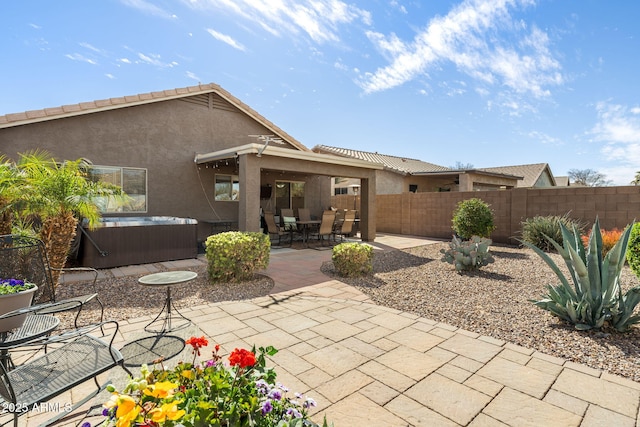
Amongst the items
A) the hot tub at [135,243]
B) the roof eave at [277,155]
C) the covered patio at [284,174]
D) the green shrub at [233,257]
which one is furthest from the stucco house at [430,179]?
the green shrub at [233,257]

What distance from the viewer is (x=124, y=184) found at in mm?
8883

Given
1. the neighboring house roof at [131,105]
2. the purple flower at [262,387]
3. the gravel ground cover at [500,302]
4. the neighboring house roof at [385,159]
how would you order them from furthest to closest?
the neighboring house roof at [385,159] < the neighboring house roof at [131,105] < the gravel ground cover at [500,302] < the purple flower at [262,387]

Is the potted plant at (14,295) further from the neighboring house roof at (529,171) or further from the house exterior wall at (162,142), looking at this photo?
the neighboring house roof at (529,171)

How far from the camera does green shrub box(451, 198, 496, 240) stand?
9109mm

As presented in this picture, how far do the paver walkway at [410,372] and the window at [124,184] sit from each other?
636cm

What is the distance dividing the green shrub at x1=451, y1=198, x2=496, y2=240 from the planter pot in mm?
9669

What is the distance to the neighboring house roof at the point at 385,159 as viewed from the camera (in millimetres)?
19734

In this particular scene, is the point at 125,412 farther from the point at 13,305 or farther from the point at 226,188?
the point at 226,188

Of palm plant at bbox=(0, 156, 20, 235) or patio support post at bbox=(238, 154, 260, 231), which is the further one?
patio support post at bbox=(238, 154, 260, 231)

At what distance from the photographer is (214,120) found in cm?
1058

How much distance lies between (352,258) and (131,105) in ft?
26.0

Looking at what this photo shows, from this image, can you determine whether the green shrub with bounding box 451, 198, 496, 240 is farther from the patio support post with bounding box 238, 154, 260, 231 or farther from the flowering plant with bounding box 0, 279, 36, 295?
the flowering plant with bounding box 0, 279, 36, 295

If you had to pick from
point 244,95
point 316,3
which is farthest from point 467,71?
point 244,95

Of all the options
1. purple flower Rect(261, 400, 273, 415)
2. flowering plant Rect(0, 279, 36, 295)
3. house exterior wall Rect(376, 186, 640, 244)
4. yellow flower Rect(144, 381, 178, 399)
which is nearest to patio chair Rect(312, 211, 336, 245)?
house exterior wall Rect(376, 186, 640, 244)
